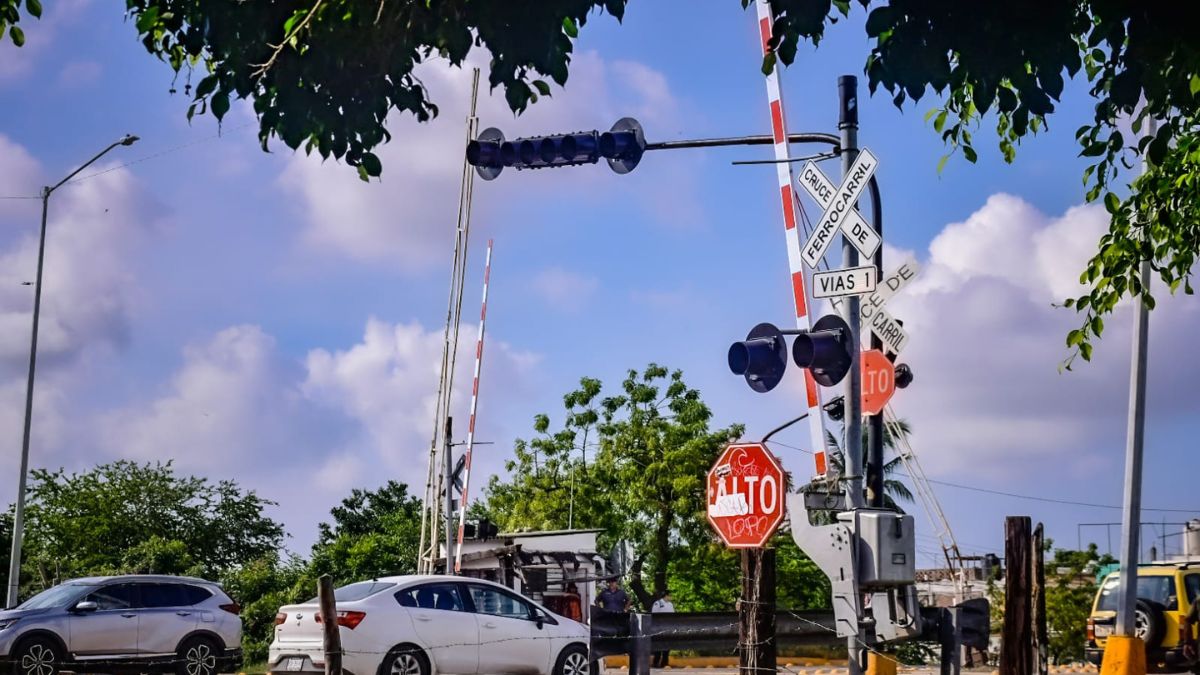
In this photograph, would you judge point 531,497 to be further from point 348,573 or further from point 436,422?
point 436,422

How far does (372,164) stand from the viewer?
914cm

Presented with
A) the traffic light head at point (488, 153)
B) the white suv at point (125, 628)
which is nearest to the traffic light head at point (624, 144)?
the traffic light head at point (488, 153)

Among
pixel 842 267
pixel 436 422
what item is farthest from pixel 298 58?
pixel 436 422

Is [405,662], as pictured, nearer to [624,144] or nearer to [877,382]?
[624,144]

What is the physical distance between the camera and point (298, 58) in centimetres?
873

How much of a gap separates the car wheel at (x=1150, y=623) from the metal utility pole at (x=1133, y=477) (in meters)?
6.91

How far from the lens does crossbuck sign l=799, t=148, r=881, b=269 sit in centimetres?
1183

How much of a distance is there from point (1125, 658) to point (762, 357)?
850 centimetres

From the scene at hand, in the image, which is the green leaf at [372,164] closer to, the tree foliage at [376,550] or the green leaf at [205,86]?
the green leaf at [205,86]

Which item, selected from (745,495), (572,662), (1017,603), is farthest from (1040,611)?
(572,662)

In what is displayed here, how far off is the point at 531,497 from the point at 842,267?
37.0m

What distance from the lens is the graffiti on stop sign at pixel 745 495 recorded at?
12.2m

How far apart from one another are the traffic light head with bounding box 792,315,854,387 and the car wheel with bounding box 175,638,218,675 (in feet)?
43.3

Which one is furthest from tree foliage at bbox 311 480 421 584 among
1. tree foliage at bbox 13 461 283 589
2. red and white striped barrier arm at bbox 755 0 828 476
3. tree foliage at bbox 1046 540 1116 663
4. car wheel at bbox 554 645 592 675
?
red and white striped barrier arm at bbox 755 0 828 476
